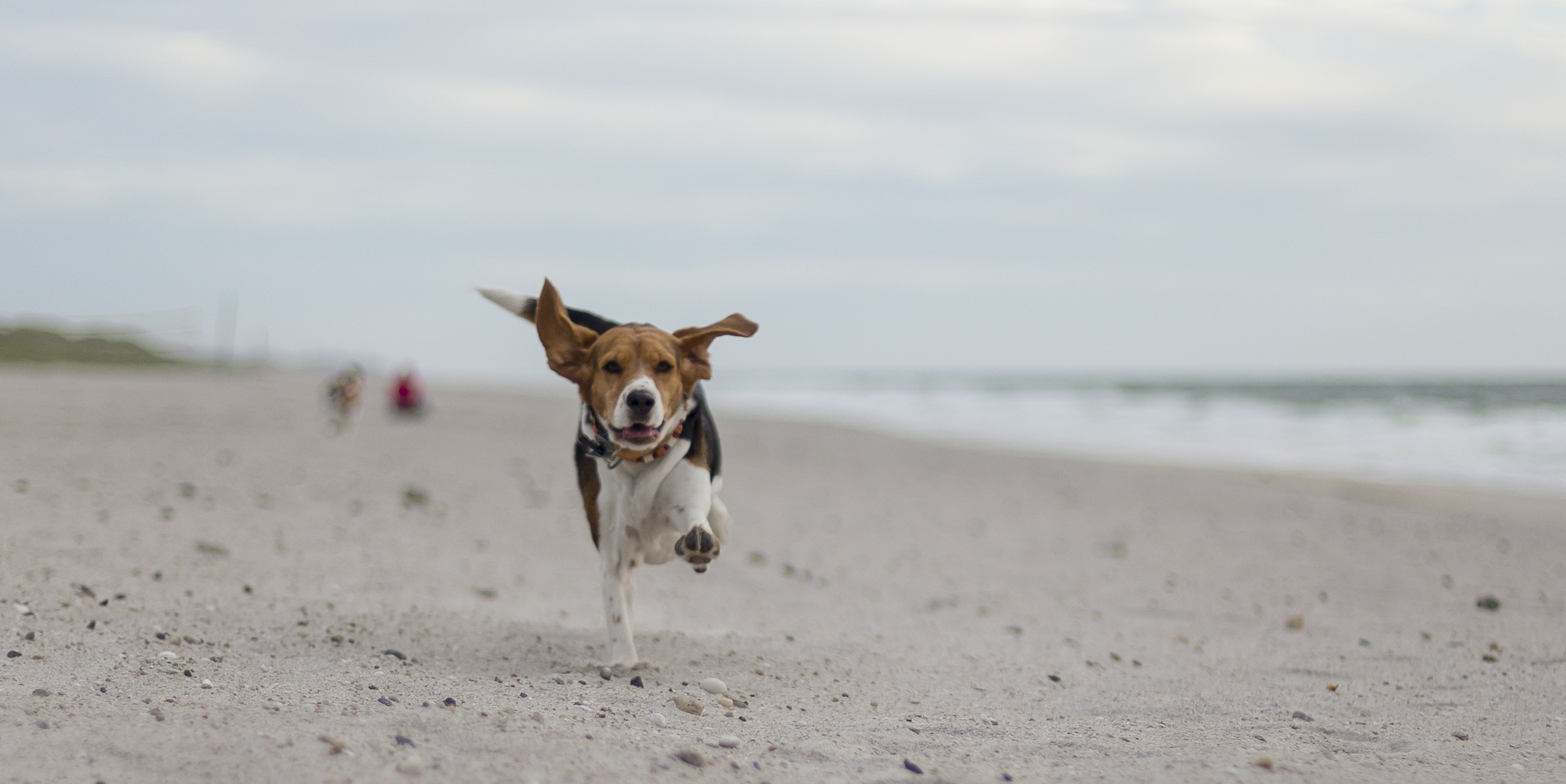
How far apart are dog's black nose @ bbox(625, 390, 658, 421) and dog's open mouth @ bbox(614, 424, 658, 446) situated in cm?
7

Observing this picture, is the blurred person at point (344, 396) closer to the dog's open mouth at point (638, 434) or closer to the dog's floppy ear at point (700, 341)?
the dog's floppy ear at point (700, 341)

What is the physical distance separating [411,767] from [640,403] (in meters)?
1.44

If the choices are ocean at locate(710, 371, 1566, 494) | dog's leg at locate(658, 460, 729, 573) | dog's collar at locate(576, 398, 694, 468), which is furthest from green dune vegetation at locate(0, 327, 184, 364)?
dog's leg at locate(658, 460, 729, 573)

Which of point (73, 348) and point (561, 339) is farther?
point (73, 348)

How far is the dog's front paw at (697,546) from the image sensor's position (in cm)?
401

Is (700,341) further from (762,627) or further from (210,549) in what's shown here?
(210,549)

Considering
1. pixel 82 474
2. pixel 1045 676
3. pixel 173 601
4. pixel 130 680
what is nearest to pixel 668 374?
pixel 130 680

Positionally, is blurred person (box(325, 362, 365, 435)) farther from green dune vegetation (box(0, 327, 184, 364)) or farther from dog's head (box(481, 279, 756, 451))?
green dune vegetation (box(0, 327, 184, 364))

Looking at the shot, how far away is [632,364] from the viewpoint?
4.05 metres

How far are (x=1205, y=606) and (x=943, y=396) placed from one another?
3715 cm

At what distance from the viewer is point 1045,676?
5512 millimetres

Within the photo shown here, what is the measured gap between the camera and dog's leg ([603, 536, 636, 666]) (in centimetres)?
472

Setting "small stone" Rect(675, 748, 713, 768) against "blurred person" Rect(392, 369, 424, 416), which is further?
"blurred person" Rect(392, 369, 424, 416)

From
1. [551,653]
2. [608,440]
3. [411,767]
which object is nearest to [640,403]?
→ [608,440]
